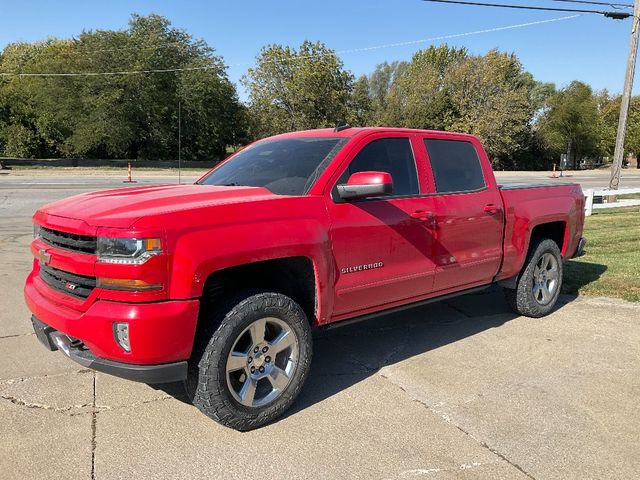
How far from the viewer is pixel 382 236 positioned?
393cm

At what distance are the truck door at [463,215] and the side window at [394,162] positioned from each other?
23 cm

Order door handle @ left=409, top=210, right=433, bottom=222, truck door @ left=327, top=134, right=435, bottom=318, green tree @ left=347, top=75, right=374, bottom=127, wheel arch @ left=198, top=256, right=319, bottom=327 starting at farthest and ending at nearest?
green tree @ left=347, top=75, right=374, bottom=127 → door handle @ left=409, top=210, right=433, bottom=222 → truck door @ left=327, top=134, right=435, bottom=318 → wheel arch @ left=198, top=256, right=319, bottom=327

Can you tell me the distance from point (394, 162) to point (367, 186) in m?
0.87

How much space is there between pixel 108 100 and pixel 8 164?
29.6ft

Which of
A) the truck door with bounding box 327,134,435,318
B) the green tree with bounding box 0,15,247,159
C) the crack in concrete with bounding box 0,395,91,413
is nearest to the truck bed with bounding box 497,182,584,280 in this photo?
the truck door with bounding box 327,134,435,318

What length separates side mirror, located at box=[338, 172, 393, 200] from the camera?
353cm

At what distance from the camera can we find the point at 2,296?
20.2ft

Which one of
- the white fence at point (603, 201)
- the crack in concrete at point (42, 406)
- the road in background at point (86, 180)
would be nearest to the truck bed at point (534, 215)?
the crack in concrete at point (42, 406)

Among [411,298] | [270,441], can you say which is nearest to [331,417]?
[270,441]

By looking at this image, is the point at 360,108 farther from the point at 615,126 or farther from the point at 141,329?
the point at 141,329

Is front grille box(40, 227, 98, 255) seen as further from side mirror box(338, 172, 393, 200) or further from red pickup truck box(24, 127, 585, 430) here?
side mirror box(338, 172, 393, 200)

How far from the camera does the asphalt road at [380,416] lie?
9.65 feet

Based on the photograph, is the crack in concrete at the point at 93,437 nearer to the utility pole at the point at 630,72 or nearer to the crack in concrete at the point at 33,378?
the crack in concrete at the point at 33,378

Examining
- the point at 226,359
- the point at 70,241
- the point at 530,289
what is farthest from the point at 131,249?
the point at 530,289
